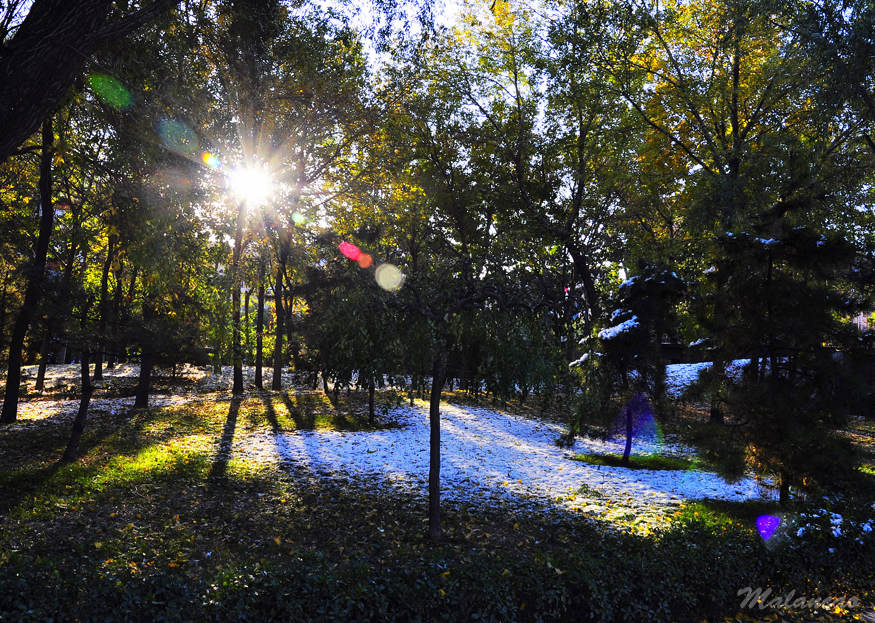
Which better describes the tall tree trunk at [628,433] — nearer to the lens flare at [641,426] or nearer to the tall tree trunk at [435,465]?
the lens flare at [641,426]

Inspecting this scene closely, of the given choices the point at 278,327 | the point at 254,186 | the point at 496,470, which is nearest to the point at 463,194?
the point at 254,186

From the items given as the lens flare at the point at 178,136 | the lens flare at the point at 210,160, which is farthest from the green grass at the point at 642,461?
the lens flare at the point at 178,136

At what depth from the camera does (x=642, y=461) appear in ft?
51.1

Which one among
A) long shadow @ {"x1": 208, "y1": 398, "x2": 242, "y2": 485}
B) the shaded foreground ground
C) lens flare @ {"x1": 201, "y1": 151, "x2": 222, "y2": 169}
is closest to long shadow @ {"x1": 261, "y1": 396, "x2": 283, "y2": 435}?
long shadow @ {"x1": 208, "y1": 398, "x2": 242, "y2": 485}

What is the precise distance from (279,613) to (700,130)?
22.7m

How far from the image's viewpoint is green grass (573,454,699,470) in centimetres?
1505

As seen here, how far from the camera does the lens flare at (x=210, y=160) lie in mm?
9375

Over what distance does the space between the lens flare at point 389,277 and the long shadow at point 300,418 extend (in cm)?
1174

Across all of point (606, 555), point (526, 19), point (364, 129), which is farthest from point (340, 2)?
point (526, 19)

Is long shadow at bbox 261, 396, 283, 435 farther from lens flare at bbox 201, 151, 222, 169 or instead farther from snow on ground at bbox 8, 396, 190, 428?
lens flare at bbox 201, 151, 222, 169

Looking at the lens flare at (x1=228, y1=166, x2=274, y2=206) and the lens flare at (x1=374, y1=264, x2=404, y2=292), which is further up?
the lens flare at (x1=228, y1=166, x2=274, y2=206)

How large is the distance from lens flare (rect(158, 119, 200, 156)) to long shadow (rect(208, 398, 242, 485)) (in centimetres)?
655

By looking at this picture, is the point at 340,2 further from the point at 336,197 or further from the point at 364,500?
the point at 336,197

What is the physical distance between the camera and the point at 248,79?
8625 millimetres
